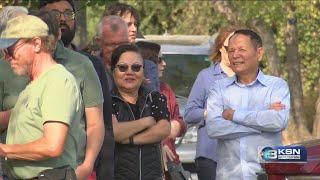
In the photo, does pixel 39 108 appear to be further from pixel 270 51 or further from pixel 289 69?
pixel 289 69

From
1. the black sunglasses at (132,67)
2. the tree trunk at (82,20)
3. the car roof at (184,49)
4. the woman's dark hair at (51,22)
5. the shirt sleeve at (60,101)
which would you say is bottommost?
the shirt sleeve at (60,101)

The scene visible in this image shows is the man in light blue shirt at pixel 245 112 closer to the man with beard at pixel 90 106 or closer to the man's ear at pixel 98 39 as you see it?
the man's ear at pixel 98 39

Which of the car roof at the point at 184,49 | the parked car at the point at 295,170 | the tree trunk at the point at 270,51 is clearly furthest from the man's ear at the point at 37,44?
the tree trunk at the point at 270,51

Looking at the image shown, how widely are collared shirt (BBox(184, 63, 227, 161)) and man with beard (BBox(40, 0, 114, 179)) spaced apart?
6.42 feet

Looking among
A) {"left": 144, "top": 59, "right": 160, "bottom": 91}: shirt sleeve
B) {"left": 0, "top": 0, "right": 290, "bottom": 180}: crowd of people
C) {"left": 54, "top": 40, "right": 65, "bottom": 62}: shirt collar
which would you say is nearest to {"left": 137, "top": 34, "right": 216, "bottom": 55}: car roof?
{"left": 0, "top": 0, "right": 290, "bottom": 180}: crowd of people

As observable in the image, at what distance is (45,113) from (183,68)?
7844 millimetres

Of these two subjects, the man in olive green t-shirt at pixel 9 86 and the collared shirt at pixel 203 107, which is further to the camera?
the collared shirt at pixel 203 107

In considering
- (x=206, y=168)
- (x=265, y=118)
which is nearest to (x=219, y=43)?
(x=206, y=168)

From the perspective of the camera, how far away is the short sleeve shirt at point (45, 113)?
5668mm

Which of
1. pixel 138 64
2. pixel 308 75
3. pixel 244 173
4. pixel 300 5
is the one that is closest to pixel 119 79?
pixel 138 64

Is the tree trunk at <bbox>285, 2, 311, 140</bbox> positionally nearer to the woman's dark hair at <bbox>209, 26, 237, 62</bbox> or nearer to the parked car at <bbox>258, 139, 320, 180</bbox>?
the woman's dark hair at <bbox>209, 26, 237, 62</bbox>

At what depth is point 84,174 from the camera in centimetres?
602

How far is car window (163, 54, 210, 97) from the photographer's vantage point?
522 inches

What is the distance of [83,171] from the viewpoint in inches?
237
